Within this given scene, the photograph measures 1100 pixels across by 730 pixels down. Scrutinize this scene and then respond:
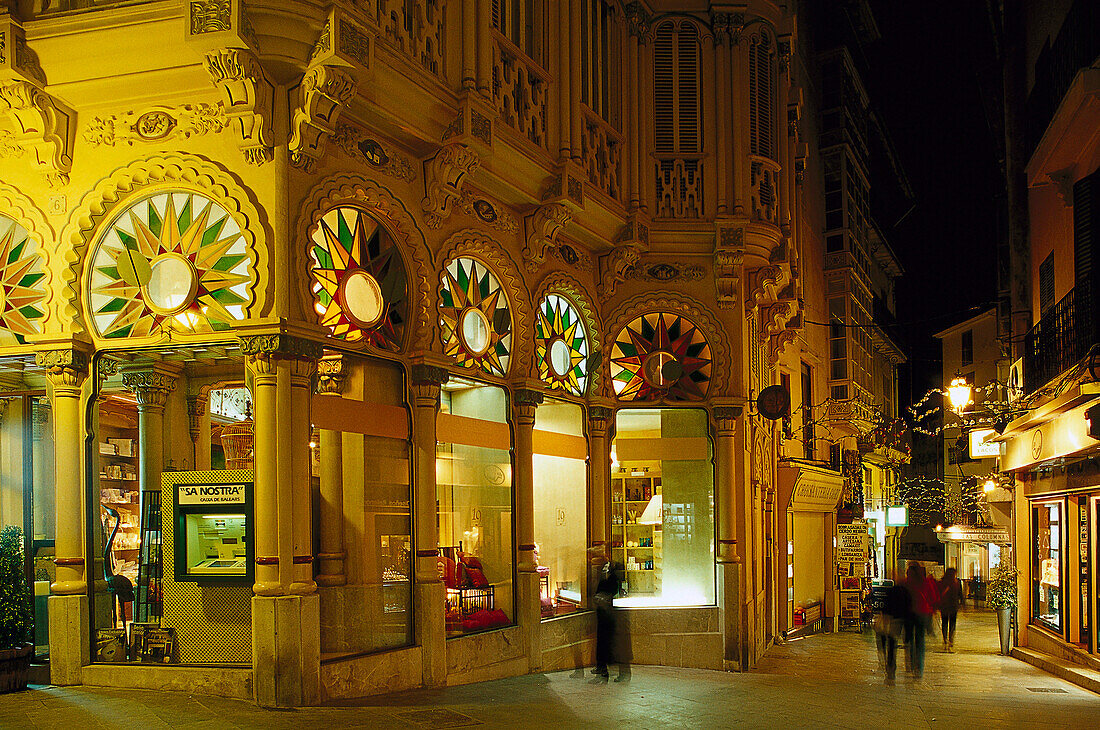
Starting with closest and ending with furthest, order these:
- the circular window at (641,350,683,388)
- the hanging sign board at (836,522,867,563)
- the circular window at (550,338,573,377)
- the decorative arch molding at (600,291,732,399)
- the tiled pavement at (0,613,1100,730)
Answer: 1. the tiled pavement at (0,613,1100,730)
2. the circular window at (550,338,573,377)
3. the decorative arch molding at (600,291,732,399)
4. the circular window at (641,350,683,388)
5. the hanging sign board at (836,522,867,563)

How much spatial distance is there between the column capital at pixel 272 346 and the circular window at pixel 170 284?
2.98 ft

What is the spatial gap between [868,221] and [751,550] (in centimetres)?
2118

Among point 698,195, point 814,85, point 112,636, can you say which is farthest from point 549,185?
point 814,85

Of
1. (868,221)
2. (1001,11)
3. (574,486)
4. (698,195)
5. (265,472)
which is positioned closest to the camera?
(265,472)

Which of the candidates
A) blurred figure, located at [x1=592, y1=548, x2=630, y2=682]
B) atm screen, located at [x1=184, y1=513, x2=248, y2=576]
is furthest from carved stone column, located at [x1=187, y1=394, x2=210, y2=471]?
blurred figure, located at [x1=592, y1=548, x2=630, y2=682]

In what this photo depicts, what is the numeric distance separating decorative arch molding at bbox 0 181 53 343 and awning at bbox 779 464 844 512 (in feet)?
53.6

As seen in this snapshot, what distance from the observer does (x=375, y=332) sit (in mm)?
11266

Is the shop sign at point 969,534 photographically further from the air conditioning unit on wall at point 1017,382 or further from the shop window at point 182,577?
the shop window at point 182,577

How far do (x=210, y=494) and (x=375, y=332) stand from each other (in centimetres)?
244

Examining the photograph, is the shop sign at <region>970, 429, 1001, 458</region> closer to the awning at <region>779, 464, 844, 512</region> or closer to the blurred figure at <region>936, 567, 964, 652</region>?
the blurred figure at <region>936, 567, 964, 652</region>

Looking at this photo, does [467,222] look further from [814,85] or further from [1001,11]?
[814,85]

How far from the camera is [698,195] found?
17.1m

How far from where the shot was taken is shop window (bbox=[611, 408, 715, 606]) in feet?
55.2

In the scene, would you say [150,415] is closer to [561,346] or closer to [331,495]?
[331,495]
